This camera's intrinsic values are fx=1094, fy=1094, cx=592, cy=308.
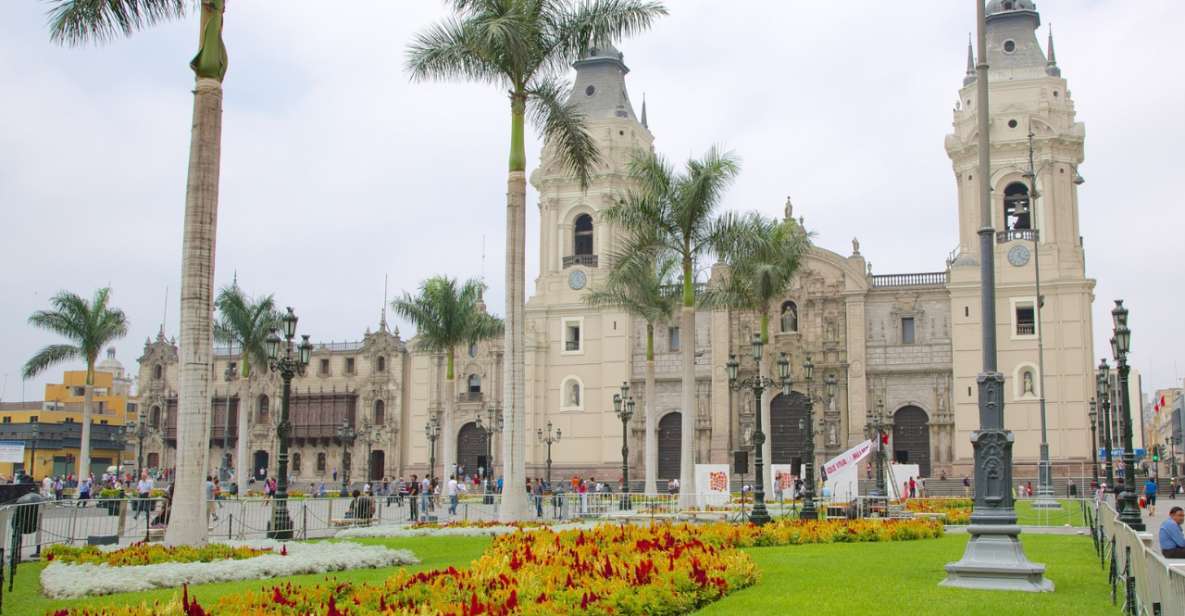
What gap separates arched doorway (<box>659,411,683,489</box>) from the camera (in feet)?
193

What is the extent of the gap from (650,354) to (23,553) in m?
22.6

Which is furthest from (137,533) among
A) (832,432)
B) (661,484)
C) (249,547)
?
(832,432)

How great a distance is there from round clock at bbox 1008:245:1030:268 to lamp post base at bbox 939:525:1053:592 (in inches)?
1642

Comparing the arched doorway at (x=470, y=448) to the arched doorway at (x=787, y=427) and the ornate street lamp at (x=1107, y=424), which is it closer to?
the arched doorway at (x=787, y=427)

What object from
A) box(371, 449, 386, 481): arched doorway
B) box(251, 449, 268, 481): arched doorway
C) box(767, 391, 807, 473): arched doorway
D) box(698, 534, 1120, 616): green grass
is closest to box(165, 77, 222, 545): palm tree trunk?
box(698, 534, 1120, 616): green grass

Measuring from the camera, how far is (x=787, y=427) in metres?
56.8

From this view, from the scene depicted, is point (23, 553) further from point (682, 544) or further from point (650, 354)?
point (650, 354)

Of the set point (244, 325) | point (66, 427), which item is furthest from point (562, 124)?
point (66, 427)

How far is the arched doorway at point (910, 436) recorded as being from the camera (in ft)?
177

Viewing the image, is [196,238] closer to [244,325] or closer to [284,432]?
[284,432]

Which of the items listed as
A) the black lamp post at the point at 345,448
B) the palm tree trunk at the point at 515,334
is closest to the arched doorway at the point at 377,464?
the black lamp post at the point at 345,448

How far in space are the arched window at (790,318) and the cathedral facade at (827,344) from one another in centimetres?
8

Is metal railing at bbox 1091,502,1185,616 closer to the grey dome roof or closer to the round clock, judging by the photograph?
the round clock

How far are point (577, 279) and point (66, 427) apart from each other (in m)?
46.5
